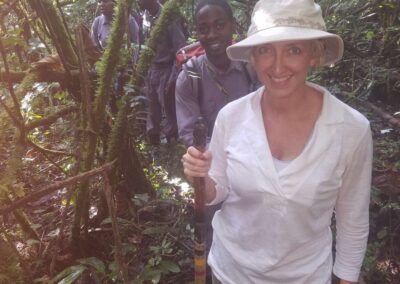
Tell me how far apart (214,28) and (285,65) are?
1.47 metres

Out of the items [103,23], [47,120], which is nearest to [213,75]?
[47,120]

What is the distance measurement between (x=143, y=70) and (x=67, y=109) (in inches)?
24.6

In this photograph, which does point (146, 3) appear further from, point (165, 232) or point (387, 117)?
point (387, 117)

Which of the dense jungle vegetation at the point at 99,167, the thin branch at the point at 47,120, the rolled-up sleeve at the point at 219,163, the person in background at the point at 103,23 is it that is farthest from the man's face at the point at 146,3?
the rolled-up sleeve at the point at 219,163

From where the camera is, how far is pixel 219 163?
189cm

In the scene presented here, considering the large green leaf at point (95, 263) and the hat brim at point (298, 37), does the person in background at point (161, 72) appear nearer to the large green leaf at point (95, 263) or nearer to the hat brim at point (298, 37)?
the large green leaf at point (95, 263)

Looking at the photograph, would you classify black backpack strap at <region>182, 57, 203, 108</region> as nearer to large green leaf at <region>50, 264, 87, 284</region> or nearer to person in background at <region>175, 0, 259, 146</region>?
person in background at <region>175, 0, 259, 146</region>

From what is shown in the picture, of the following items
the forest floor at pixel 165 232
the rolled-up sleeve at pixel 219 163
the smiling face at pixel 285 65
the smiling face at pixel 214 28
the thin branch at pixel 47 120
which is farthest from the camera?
the smiling face at pixel 214 28

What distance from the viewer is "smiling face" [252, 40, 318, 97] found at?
1.63 metres

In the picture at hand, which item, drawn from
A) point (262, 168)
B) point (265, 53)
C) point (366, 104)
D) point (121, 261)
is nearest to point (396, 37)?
point (366, 104)

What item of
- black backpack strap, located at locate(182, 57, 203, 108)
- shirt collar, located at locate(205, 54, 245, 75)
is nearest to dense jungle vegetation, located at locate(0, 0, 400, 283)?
black backpack strap, located at locate(182, 57, 203, 108)

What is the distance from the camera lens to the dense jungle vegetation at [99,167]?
7.45 ft

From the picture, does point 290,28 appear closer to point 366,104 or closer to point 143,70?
point 143,70

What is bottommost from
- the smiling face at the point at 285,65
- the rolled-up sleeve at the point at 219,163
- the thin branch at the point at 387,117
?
the thin branch at the point at 387,117
